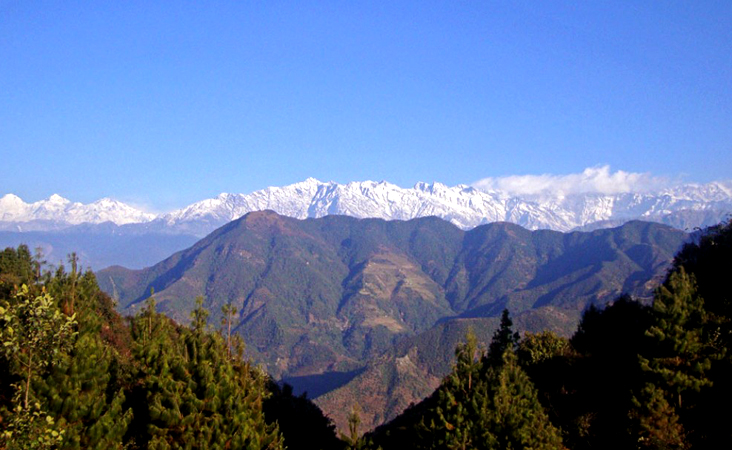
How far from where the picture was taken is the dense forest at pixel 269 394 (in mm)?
23516

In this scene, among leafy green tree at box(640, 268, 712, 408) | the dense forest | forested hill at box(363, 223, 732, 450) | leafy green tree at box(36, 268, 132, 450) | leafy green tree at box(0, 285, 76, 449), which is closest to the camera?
leafy green tree at box(0, 285, 76, 449)

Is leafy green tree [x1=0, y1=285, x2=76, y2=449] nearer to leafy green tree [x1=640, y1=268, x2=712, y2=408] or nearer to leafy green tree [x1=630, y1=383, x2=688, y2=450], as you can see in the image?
leafy green tree [x1=630, y1=383, x2=688, y2=450]

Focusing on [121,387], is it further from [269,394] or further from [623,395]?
[623,395]

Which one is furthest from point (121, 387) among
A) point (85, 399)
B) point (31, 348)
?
point (31, 348)

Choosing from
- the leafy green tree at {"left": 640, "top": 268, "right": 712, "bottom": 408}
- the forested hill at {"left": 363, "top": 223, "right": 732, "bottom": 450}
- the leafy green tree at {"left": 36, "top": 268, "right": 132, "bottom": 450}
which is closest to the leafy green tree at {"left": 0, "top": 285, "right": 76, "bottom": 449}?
the leafy green tree at {"left": 36, "top": 268, "right": 132, "bottom": 450}

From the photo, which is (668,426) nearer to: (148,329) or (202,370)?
(202,370)

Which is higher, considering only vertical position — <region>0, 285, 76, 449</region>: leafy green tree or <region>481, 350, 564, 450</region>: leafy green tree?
<region>0, 285, 76, 449</region>: leafy green tree

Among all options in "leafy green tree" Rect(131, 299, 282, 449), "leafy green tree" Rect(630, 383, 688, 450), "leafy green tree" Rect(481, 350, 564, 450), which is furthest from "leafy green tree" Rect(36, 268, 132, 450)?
"leafy green tree" Rect(630, 383, 688, 450)

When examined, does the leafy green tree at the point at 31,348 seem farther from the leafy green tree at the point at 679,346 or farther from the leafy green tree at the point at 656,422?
the leafy green tree at the point at 679,346

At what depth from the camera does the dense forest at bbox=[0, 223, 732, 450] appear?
2352cm

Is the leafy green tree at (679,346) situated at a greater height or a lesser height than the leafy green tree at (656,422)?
greater

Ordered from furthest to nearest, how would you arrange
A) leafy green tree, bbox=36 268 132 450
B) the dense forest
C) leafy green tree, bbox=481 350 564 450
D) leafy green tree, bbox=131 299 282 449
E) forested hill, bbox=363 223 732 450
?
forested hill, bbox=363 223 732 450 < leafy green tree, bbox=481 350 564 450 < leafy green tree, bbox=131 299 282 449 < leafy green tree, bbox=36 268 132 450 < the dense forest

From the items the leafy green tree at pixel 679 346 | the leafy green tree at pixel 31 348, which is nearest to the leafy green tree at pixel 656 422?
the leafy green tree at pixel 679 346

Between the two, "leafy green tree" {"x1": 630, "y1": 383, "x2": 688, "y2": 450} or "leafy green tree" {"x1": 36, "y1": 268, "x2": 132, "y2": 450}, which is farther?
"leafy green tree" {"x1": 630, "y1": 383, "x2": 688, "y2": 450}
